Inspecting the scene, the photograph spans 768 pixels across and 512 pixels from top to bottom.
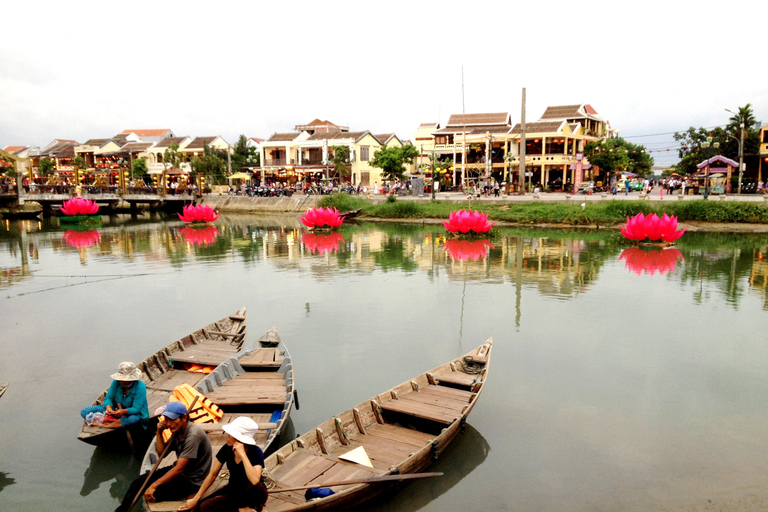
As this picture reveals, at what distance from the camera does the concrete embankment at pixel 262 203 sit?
4116 centimetres

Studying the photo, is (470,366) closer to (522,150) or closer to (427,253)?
(427,253)

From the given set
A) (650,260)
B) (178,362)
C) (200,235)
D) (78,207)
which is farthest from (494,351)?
(78,207)

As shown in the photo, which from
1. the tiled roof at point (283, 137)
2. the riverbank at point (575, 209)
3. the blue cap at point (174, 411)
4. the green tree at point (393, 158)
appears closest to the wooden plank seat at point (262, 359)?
the blue cap at point (174, 411)

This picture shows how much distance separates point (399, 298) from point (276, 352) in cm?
596

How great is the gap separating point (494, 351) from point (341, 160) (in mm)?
39654

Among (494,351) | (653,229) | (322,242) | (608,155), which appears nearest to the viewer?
(494,351)

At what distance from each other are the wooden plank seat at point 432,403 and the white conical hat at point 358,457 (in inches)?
36.5

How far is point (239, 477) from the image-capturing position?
462 cm

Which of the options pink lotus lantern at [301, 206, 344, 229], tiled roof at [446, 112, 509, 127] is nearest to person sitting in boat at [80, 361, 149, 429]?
pink lotus lantern at [301, 206, 344, 229]

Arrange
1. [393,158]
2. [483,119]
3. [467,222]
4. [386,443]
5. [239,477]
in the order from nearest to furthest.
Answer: [239,477], [386,443], [467,222], [393,158], [483,119]

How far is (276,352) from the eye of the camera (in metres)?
8.39

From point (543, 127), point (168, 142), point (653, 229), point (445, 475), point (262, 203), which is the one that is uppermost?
point (168, 142)

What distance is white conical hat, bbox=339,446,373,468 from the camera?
5590mm

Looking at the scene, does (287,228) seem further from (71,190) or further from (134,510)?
(134,510)
